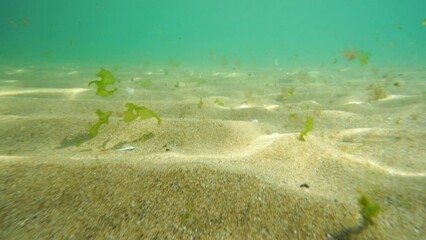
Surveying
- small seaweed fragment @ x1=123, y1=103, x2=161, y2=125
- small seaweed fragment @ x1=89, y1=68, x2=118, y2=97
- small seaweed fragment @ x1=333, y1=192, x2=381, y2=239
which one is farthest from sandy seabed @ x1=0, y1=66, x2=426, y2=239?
small seaweed fragment @ x1=89, y1=68, x2=118, y2=97

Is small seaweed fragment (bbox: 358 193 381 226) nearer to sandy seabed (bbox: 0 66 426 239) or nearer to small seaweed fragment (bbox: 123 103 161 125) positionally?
sandy seabed (bbox: 0 66 426 239)

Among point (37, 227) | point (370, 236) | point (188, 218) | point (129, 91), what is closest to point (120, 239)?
point (188, 218)

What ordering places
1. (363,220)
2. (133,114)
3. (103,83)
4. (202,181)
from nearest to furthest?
1. (363,220)
2. (202,181)
3. (133,114)
4. (103,83)

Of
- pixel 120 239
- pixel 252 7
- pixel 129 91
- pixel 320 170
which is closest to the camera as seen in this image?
pixel 120 239

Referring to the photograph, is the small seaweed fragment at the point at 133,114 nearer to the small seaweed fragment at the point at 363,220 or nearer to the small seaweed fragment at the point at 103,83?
the small seaweed fragment at the point at 103,83

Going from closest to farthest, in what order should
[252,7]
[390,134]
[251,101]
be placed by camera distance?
1. [390,134]
2. [251,101]
3. [252,7]

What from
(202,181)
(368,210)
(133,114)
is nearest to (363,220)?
(368,210)

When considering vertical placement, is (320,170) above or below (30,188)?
below

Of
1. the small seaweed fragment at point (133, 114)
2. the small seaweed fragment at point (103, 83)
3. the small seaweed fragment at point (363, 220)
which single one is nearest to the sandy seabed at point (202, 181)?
the small seaweed fragment at point (363, 220)

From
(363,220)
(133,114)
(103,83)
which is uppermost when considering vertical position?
(103,83)

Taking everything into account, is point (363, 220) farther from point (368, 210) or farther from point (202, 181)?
point (202, 181)

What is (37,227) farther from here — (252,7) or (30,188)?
(252,7)
